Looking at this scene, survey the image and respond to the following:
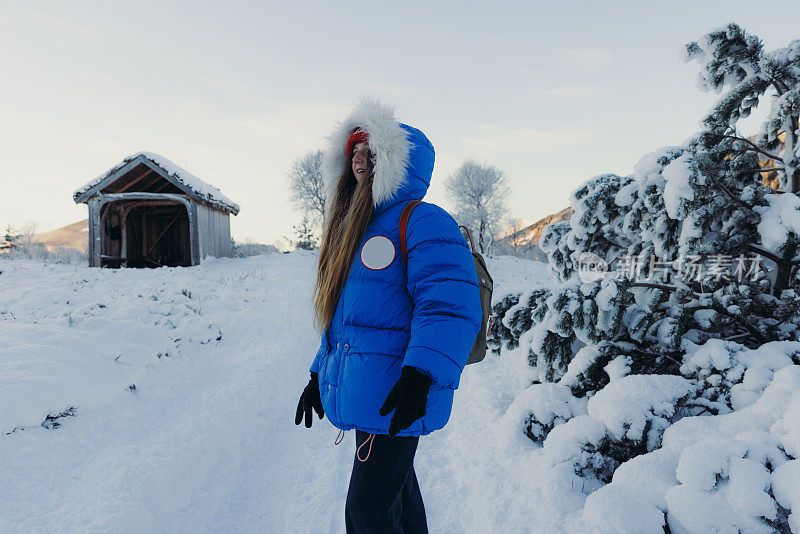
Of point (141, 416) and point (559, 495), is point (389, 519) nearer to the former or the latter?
point (559, 495)

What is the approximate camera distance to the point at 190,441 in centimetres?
351

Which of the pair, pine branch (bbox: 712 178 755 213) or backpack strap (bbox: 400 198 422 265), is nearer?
backpack strap (bbox: 400 198 422 265)

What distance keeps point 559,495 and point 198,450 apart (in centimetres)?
287

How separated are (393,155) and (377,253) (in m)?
0.48

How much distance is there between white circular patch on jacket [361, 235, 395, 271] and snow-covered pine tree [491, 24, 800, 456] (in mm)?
1935

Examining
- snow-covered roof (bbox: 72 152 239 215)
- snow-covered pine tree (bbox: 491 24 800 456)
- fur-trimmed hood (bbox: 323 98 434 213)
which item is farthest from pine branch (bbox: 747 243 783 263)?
snow-covered roof (bbox: 72 152 239 215)

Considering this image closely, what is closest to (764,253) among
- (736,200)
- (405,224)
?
(736,200)

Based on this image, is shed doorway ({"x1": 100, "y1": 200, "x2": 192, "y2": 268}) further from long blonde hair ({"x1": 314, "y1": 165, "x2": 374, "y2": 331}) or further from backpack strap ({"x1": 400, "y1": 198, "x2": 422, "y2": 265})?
backpack strap ({"x1": 400, "y1": 198, "x2": 422, "y2": 265})

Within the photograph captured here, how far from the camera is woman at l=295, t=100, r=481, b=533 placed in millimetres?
1579

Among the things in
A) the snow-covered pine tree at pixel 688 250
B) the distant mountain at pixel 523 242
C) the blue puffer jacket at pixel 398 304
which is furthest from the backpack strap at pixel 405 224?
the distant mountain at pixel 523 242

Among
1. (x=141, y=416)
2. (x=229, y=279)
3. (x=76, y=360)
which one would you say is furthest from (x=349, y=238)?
(x=229, y=279)

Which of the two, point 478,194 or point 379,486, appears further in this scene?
point 478,194

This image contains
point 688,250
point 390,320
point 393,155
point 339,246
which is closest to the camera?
point 390,320

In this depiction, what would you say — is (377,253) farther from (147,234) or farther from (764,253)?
(147,234)
